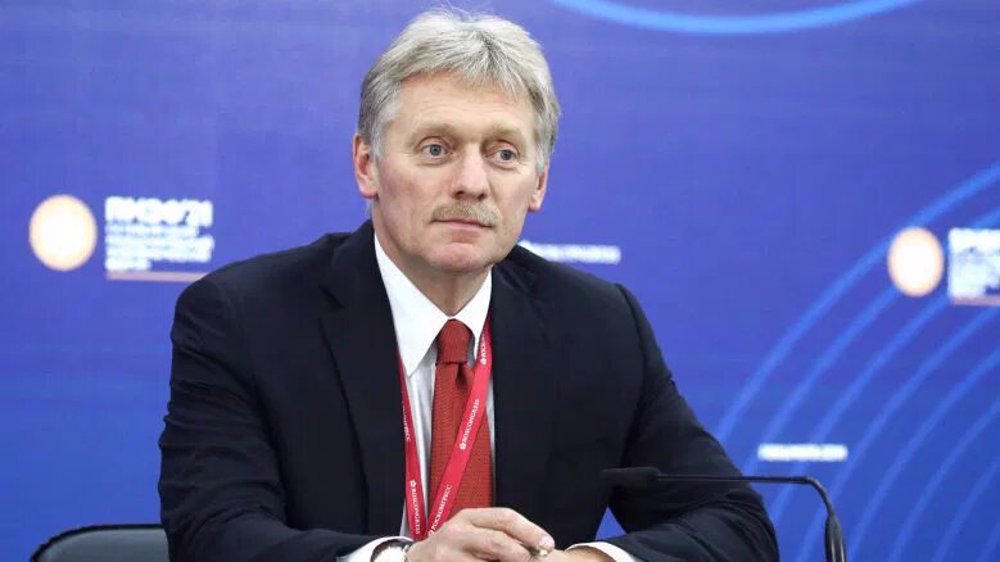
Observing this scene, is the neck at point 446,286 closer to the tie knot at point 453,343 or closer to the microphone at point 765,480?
the tie knot at point 453,343

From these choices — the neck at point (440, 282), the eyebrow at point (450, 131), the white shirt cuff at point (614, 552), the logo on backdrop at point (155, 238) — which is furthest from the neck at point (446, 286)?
the logo on backdrop at point (155, 238)

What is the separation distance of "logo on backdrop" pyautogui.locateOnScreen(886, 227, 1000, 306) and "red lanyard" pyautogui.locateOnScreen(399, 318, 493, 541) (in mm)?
1916

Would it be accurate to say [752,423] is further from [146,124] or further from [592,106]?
[146,124]

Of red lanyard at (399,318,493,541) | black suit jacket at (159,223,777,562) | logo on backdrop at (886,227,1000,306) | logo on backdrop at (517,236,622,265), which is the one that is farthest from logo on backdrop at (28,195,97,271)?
logo on backdrop at (886,227,1000,306)

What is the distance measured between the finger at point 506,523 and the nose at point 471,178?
53 cm

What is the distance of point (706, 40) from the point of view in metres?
3.93

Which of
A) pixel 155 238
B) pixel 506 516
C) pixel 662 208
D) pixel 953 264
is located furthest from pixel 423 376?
pixel 953 264

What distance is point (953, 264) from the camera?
4.05m

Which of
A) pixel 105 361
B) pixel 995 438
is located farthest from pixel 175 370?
pixel 995 438

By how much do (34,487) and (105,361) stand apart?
1.09 ft

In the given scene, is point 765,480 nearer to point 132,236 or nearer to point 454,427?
Answer: point 454,427

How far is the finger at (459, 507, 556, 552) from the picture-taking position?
202 cm

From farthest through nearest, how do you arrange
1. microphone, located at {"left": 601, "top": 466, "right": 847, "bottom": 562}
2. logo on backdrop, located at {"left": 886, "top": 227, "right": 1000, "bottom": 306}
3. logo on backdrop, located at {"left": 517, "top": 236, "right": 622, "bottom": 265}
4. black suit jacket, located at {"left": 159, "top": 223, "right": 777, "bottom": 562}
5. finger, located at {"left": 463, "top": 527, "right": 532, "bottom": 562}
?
1. logo on backdrop, located at {"left": 886, "top": 227, "right": 1000, "bottom": 306}
2. logo on backdrop, located at {"left": 517, "top": 236, "right": 622, "bottom": 265}
3. black suit jacket, located at {"left": 159, "top": 223, "right": 777, "bottom": 562}
4. microphone, located at {"left": 601, "top": 466, "right": 847, "bottom": 562}
5. finger, located at {"left": 463, "top": 527, "right": 532, "bottom": 562}

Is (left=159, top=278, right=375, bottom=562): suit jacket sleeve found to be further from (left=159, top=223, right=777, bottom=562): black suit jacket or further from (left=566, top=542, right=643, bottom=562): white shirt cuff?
(left=566, top=542, right=643, bottom=562): white shirt cuff
